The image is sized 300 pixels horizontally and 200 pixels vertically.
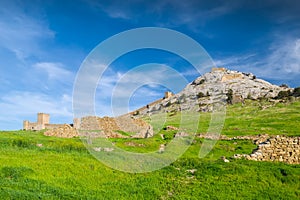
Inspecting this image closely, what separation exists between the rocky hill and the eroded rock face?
45146 mm

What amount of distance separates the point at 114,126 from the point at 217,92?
8548 cm

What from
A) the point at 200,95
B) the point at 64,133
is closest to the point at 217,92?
the point at 200,95

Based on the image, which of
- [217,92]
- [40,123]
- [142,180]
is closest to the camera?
[142,180]

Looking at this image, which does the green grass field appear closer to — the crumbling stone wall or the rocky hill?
the crumbling stone wall

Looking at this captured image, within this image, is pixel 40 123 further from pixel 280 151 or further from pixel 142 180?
pixel 280 151

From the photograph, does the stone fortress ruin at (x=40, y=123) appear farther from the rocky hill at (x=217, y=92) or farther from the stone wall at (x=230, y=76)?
the stone wall at (x=230, y=76)

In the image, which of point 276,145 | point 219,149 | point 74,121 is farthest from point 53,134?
point 276,145

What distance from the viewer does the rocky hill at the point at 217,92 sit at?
102688mm

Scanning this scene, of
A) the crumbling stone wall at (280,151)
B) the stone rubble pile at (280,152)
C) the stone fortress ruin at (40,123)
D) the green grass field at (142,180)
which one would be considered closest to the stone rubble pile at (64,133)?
the green grass field at (142,180)

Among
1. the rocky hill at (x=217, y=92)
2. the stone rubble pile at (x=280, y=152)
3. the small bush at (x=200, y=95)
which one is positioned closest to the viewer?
the stone rubble pile at (x=280, y=152)

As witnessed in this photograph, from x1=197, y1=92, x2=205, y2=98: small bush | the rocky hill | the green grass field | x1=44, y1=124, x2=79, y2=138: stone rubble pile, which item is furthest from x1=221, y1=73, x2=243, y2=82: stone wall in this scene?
the green grass field

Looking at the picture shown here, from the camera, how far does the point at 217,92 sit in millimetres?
124125

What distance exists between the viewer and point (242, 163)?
19.4 m

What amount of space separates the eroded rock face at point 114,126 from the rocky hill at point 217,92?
148 feet
